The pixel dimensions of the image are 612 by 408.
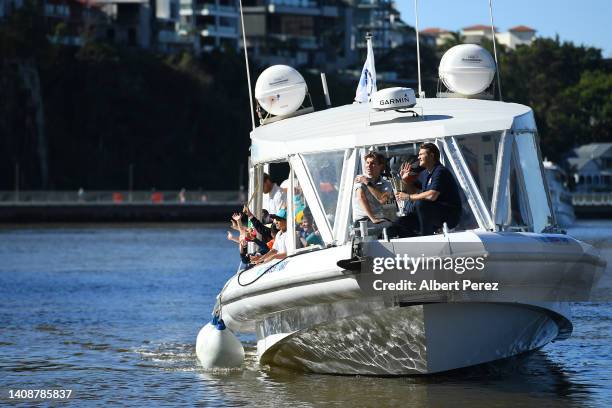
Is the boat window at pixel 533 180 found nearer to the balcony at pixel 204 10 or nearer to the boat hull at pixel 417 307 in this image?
the boat hull at pixel 417 307

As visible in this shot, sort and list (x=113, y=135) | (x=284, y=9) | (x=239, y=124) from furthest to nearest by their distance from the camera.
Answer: (x=284, y=9)
(x=239, y=124)
(x=113, y=135)

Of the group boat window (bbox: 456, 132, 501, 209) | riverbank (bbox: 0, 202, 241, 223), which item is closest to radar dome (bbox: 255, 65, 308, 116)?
boat window (bbox: 456, 132, 501, 209)

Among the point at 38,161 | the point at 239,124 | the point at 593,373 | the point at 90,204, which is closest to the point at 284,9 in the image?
the point at 239,124

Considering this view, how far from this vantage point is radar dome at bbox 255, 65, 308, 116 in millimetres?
22797

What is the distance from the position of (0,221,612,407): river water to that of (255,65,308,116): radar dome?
12.5 ft

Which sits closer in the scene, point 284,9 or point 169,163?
point 169,163

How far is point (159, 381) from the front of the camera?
71.1 feet

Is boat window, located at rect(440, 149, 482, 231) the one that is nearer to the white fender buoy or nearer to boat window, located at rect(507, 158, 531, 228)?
boat window, located at rect(507, 158, 531, 228)

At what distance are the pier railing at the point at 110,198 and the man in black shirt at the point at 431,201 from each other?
3199 inches

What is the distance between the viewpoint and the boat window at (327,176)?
63.6 ft

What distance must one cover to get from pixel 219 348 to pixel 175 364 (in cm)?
181

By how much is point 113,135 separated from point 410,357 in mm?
109845

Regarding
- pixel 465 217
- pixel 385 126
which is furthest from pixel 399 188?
pixel 465 217

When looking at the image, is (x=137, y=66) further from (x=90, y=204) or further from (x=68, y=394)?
(x=68, y=394)
